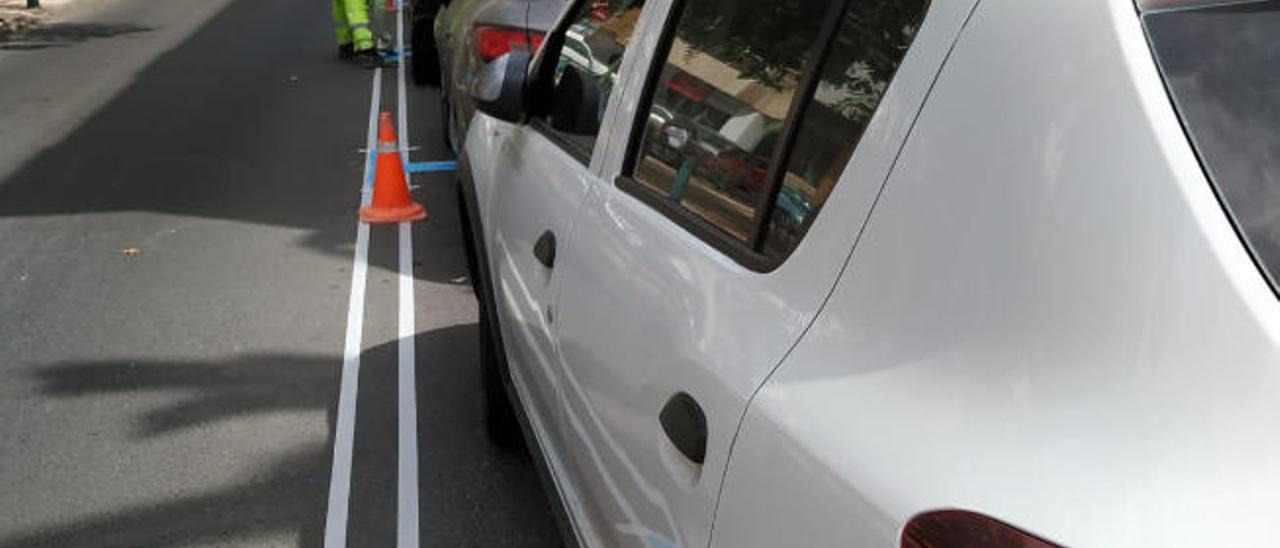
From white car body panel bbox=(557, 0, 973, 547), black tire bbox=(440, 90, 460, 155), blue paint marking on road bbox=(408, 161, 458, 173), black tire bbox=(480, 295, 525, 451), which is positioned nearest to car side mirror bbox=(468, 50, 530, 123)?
white car body panel bbox=(557, 0, 973, 547)

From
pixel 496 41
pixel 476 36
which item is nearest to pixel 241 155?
pixel 476 36

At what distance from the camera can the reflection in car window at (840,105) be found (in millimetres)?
1587

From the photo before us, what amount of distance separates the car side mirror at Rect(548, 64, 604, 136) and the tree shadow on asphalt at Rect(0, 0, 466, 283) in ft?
9.56

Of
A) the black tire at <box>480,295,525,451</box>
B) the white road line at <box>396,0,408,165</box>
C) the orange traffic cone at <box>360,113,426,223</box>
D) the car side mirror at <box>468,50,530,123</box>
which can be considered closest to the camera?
the car side mirror at <box>468,50,530,123</box>

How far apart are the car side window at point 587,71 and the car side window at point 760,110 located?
0.36 meters

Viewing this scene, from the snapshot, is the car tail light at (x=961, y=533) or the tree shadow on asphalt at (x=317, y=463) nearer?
the car tail light at (x=961, y=533)

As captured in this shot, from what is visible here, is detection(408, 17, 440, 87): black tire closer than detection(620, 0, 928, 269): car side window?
No

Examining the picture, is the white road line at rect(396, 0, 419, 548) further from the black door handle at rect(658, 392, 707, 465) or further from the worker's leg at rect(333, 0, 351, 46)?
the worker's leg at rect(333, 0, 351, 46)

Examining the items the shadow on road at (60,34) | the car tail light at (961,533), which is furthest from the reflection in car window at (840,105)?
the shadow on road at (60,34)

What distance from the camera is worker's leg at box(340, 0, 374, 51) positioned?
12.6 meters

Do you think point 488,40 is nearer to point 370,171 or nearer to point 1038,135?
point 370,171

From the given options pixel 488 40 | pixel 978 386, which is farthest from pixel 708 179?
pixel 488 40

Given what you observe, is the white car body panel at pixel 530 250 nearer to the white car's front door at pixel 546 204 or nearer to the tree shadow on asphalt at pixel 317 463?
the white car's front door at pixel 546 204

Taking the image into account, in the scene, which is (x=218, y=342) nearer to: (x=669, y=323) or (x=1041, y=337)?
(x=669, y=323)
